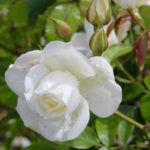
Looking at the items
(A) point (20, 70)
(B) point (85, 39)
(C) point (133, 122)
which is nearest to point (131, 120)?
(C) point (133, 122)

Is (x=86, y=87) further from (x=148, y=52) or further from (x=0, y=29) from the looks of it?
(x=0, y=29)

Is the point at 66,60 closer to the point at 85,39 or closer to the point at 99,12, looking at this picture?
the point at 99,12

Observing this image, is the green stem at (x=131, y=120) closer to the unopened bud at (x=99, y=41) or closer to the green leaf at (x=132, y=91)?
the green leaf at (x=132, y=91)

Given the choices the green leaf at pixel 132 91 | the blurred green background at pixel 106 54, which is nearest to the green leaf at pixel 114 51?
the blurred green background at pixel 106 54

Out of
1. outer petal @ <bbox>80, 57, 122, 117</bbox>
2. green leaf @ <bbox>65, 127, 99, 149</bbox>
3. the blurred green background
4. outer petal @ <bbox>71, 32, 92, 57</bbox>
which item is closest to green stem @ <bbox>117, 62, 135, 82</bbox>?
the blurred green background

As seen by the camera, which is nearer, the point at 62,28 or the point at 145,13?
the point at 62,28

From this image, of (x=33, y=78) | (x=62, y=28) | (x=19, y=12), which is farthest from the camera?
(x=19, y=12)

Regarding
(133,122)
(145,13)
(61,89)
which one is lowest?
(133,122)
